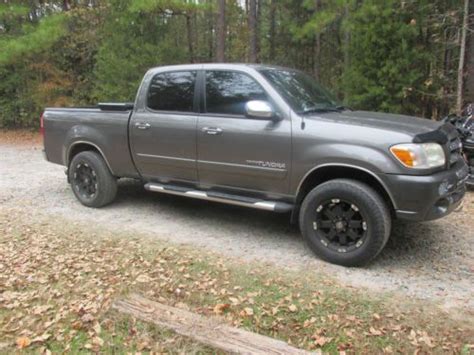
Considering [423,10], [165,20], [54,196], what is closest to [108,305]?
[54,196]

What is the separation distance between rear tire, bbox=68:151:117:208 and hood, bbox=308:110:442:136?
3140 mm

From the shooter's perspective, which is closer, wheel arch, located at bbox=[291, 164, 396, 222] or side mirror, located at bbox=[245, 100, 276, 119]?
wheel arch, located at bbox=[291, 164, 396, 222]

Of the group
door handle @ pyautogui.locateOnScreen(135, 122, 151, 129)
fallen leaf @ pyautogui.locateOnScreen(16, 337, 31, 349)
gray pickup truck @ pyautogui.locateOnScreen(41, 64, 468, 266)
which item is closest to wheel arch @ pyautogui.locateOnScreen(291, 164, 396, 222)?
gray pickup truck @ pyautogui.locateOnScreen(41, 64, 468, 266)

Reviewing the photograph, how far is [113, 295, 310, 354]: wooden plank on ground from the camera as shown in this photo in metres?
3.04

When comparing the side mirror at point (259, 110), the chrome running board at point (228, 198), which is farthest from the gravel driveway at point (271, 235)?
the side mirror at point (259, 110)

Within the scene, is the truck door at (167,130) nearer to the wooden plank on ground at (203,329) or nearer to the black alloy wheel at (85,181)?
the black alloy wheel at (85,181)

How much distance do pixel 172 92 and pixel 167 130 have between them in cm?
51

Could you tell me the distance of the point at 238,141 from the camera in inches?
184

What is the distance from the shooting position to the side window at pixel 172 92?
5234mm

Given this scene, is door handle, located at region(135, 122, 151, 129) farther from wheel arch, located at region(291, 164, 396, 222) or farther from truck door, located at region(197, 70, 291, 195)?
wheel arch, located at region(291, 164, 396, 222)


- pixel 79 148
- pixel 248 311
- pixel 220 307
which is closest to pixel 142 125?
pixel 79 148

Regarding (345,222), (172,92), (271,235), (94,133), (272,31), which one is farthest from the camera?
(272,31)

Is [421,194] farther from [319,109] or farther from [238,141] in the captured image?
[238,141]

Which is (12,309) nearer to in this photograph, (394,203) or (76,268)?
(76,268)
